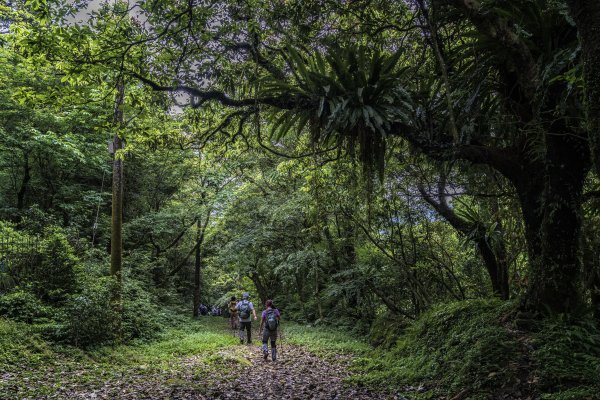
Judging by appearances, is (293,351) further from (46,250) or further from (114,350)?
(46,250)

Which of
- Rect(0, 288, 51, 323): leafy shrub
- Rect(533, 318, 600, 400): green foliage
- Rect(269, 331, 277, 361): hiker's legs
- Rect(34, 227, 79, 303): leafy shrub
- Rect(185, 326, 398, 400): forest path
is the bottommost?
Rect(185, 326, 398, 400): forest path

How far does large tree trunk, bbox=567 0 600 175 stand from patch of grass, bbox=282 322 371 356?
390 inches

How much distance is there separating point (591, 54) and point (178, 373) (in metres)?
8.72

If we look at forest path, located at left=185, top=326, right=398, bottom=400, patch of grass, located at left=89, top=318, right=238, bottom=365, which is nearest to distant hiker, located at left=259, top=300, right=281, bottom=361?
forest path, located at left=185, top=326, right=398, bottom=400

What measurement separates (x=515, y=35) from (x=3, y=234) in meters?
13.0

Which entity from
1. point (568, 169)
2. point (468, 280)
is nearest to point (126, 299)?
point (468, 280)

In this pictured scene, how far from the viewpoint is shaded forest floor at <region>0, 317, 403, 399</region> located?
6.53 m

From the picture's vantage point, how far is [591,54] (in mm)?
2309

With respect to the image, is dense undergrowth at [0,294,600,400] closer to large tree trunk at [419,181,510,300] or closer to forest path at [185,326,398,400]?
forest path at [185,326,398,400]

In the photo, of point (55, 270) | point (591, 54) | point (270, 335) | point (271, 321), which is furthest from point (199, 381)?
point (591, 54)

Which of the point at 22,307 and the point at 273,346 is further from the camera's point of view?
the point at 273,346

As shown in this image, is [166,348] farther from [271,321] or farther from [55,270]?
[271,321]

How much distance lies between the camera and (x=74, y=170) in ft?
61.7

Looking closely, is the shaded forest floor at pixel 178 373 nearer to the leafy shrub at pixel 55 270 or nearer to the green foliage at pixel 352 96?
the leafy shrub at pixel 55 270
